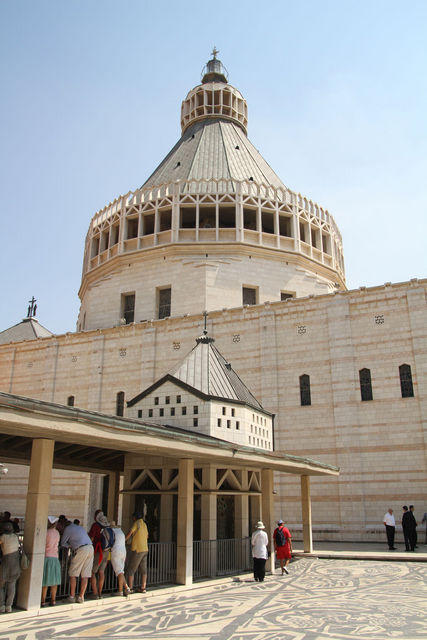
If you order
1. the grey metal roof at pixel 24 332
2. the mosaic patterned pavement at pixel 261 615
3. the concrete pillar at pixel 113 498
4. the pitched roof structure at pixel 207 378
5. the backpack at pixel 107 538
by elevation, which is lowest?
the mosaic patterned pavement at pixel 261 615

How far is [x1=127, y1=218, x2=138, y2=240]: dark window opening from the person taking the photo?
36556 mm

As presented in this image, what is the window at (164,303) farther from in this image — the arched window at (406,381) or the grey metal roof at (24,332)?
the arched window at (406,381)

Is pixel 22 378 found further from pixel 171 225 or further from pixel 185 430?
pixel 185 430

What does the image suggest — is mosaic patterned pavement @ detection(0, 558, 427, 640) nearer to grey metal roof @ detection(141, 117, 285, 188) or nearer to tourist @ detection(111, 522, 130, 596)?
tourist @ detection(111, 522, 130, 596)

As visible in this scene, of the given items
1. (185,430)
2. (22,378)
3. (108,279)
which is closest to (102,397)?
(22,378)

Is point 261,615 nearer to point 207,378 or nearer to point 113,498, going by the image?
point 207,378

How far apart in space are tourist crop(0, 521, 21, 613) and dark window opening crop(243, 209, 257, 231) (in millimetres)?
29482

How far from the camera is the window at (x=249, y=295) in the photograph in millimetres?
32781

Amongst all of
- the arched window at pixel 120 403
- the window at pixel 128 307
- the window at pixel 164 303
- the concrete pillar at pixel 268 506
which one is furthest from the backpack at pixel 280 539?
the window at pixel 128 307

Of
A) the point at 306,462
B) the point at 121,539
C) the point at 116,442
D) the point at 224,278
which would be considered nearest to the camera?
the point at 116,442

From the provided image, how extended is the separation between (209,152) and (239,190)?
820 cm

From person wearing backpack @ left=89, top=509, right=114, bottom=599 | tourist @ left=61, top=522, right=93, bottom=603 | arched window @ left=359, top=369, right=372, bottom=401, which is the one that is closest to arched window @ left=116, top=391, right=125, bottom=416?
arched window @ left=359, top=369, right=372, bottom=401

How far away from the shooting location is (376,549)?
19.2 metres

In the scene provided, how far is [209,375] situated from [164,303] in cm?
1762
